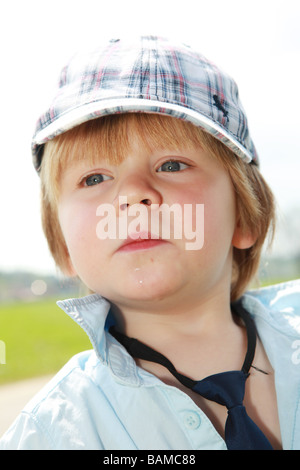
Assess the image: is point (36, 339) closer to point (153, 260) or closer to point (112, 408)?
point (112, 408)

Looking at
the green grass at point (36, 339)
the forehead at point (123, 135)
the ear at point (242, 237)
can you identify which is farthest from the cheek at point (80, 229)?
the green grass at point (36, 339)

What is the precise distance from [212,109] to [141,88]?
0.53ft

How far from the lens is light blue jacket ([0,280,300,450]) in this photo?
873mm

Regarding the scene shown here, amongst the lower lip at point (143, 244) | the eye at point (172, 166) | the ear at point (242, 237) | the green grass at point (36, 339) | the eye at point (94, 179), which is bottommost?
the green grass at point (36, 339)

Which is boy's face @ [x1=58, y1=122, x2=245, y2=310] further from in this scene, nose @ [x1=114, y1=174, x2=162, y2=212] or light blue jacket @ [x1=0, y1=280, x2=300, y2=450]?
light blue jacket @ [x1=0, y1=280, x2=300, y2=450]

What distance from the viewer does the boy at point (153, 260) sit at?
896 mm

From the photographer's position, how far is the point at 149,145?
962mm

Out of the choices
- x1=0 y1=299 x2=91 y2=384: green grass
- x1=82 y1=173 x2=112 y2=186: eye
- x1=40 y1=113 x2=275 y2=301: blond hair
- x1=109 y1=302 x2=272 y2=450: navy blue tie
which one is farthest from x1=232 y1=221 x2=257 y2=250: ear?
x1=0 y1=299 x2=91 y2=384: green grass

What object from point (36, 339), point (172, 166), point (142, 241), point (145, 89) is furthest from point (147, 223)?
point (36, 339)

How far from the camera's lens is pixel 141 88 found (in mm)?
926

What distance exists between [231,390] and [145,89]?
0.64 meters

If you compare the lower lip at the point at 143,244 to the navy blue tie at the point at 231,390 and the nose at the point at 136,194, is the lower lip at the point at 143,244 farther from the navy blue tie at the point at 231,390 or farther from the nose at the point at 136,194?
the navy blue tie at the point at 231,390
